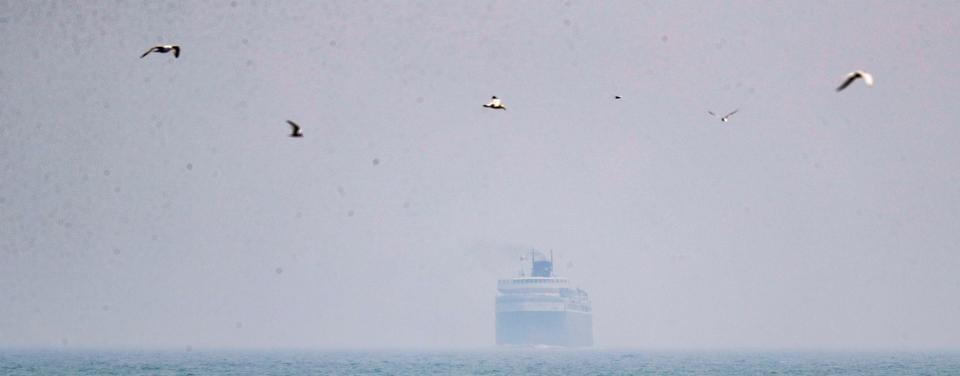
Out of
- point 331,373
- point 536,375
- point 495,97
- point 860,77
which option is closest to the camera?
point 860,77

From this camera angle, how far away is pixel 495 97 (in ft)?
130

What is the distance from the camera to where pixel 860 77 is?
2703cm

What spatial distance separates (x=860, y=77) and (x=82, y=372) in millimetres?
→ 139314

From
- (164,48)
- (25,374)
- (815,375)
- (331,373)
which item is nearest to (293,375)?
(331,373)

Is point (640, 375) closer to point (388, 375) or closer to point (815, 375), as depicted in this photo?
point (815, 375)

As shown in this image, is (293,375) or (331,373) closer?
(293,375)

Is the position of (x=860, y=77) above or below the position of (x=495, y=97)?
below

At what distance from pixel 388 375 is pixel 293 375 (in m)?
12.1

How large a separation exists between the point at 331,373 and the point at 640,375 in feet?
137

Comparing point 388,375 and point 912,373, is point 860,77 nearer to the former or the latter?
point 388,375

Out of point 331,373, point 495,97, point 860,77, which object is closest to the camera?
point 860,77

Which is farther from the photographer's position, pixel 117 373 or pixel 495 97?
pixel 117 373

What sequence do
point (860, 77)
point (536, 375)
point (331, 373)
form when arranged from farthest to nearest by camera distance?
point (331, 373) → point (536, 375) → point (860, 77)

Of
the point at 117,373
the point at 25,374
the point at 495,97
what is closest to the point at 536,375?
the point at 117,373
